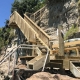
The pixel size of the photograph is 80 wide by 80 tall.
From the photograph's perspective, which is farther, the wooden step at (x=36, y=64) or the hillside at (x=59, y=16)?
the hillside at (x=59, y=16)

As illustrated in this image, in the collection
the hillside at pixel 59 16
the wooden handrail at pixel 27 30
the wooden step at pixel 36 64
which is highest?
the hillside at pixel 59 16

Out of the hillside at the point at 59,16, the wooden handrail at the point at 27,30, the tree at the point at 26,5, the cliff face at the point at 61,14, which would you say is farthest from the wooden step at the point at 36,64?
the tree at the point at 26,5

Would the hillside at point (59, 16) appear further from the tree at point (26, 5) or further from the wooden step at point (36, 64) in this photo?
the wooden step at point (36, 64)

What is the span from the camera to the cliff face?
19.5m

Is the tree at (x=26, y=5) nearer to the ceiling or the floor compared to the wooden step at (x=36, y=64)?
nearer to the ceiling

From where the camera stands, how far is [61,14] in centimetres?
2139

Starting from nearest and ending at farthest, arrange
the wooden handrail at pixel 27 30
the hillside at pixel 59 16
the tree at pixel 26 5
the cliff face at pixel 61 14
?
the wooden handrail at pixel 27 30, the hillside at pixel 59 16, the cliff face at pixel 61 14, the tree at pixel 26 5

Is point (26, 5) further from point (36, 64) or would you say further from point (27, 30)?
point (36, 64)

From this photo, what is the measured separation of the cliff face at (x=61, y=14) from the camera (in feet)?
64.0

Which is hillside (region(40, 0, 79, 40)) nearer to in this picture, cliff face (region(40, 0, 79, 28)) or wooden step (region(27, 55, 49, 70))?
cliff face (region(40, 0, 79, 28))

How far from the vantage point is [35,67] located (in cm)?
857

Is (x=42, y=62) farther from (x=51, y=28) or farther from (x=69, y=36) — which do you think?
(x=51, y=28)

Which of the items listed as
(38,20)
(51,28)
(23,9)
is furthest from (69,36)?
(23,9)

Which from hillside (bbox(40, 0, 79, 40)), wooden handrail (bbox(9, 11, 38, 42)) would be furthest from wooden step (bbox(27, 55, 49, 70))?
hillside (bbox(40, 0, 79, 40))
